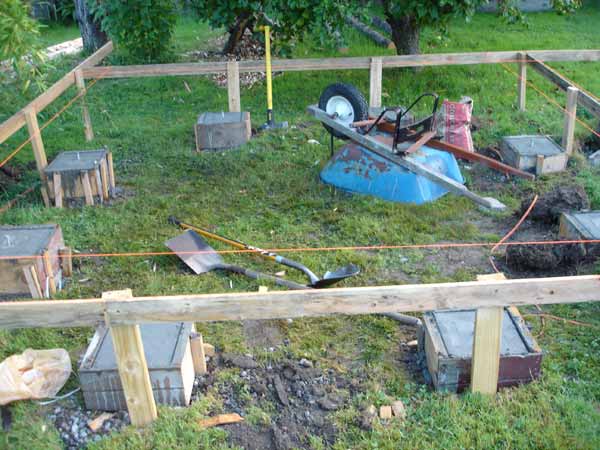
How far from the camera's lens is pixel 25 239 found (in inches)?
235

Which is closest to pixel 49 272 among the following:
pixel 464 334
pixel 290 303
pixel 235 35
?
pixel 290 303

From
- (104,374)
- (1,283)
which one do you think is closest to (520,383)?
(104,374)

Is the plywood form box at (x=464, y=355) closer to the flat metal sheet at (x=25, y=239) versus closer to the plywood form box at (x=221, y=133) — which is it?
the flat metal sheet at (x=25, y=239)

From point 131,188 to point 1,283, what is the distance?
269 centimetres

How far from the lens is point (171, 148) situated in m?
9.42

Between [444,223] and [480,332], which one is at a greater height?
[480,332]

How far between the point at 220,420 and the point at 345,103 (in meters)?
5.65

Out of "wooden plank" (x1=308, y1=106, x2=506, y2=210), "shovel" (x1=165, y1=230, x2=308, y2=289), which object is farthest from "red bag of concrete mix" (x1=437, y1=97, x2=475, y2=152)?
"shovel" (x1=165, y1=230, x2=308, y2=289)

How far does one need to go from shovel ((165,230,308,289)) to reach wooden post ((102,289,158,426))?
2015 millimetres

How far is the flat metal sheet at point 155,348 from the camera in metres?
4.22

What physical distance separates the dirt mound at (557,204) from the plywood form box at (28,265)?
16.1 feet

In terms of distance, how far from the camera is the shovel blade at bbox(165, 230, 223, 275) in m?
6.12

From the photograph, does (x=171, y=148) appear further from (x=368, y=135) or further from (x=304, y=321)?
(x=304, y=321)

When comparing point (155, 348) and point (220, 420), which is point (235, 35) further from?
point (220, 420)
